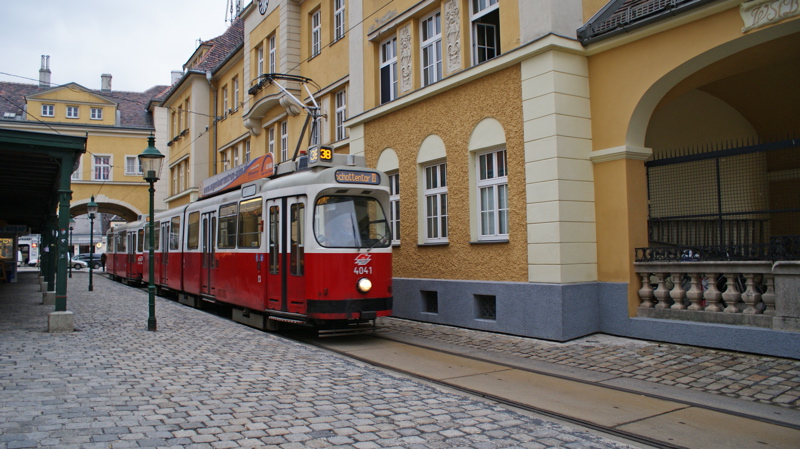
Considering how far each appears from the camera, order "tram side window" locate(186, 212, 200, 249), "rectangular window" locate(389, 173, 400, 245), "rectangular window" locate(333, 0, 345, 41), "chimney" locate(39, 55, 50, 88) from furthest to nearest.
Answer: "chimney" locate(39, 55, 50, 88) → "rectangular window" locate(333, 0, 345, 41) → "tram side window" locate(186, 212, 200, 249) → "rectangular window" locate(389, 173, 400, 245)

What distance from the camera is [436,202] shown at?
43.9 ft

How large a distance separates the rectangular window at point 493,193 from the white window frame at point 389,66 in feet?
13.2

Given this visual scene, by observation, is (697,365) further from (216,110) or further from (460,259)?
(216,110)

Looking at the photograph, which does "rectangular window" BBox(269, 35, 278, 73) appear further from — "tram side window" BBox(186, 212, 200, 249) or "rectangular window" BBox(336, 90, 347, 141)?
"tram side window" BBox(186, 212, 200, 249)

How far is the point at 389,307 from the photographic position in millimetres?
10961

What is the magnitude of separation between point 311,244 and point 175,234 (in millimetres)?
9702

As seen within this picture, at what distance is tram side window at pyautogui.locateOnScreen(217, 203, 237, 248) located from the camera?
13.6 meters

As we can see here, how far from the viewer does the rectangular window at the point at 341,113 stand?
18234 millimetres

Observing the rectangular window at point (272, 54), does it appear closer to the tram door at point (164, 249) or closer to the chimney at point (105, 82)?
the tram door at point (164, 249)

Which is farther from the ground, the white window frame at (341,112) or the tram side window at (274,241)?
the white window frame at (341,112)

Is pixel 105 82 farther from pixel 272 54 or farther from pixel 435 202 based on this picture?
pixel 435 202

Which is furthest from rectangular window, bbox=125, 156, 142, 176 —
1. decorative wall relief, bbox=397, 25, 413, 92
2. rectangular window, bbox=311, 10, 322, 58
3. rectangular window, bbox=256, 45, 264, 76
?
decorative wall relief, bbox=397, 25, 413, 92

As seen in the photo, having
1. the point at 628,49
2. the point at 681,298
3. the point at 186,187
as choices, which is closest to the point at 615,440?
the point at 681,298

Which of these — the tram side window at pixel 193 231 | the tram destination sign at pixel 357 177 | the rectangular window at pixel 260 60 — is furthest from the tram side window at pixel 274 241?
the rectangular window at pixel 260 60
